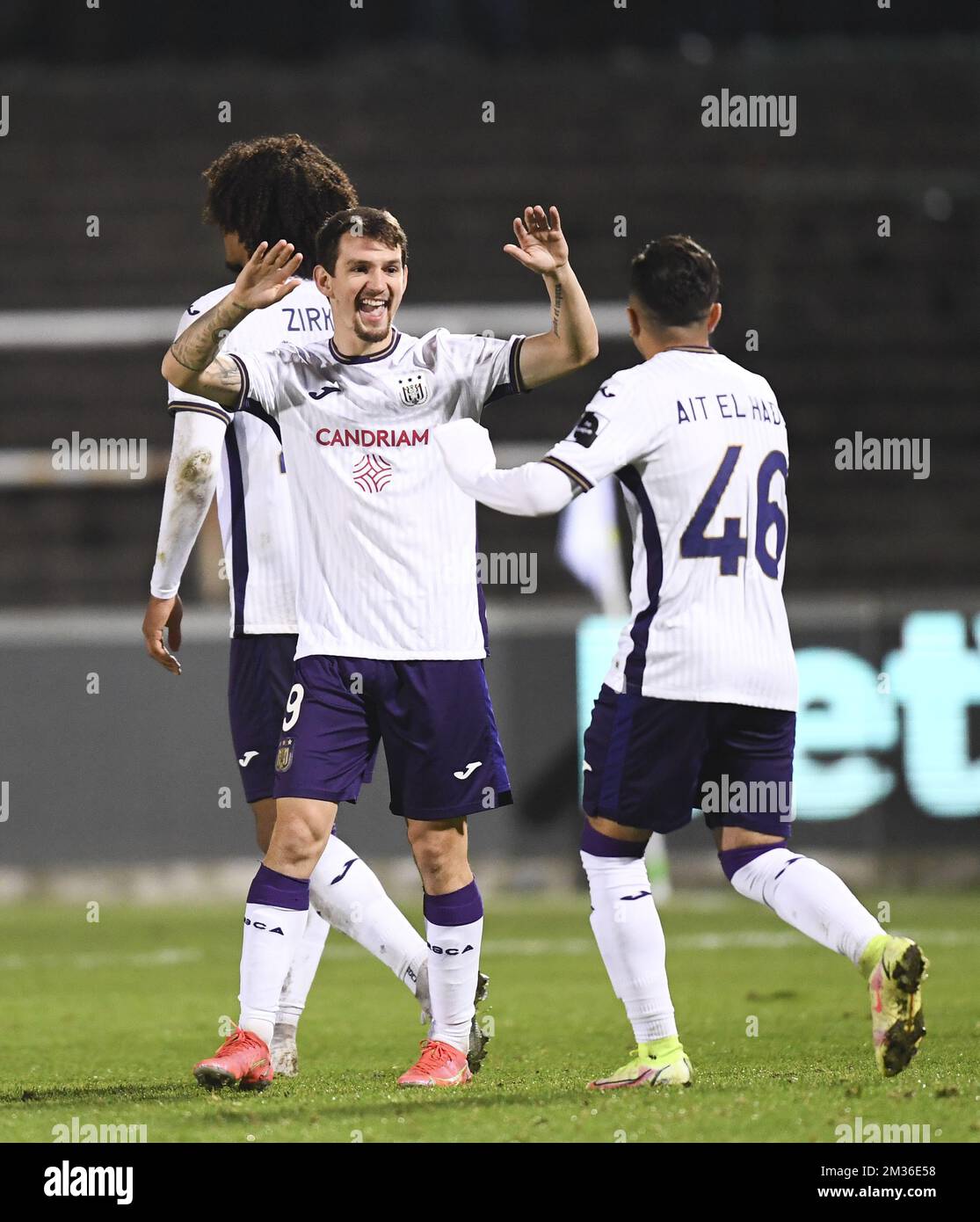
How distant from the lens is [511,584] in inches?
557

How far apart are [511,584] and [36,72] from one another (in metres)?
6.14

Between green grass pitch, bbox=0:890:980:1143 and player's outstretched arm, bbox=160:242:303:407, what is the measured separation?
161 centimetres

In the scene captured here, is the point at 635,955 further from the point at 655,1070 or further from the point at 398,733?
the point at 398,733

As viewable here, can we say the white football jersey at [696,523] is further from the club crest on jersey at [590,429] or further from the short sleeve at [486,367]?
the short sleeve at [486,367]

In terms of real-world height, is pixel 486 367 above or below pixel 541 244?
below

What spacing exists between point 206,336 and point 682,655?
4.10 ft

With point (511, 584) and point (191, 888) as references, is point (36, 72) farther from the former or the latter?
point (191, 888)

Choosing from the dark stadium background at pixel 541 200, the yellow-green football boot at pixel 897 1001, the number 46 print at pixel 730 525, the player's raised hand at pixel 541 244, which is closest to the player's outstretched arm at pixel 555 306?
the player's raised hand at pixel 541 244

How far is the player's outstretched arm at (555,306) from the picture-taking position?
15.1ft

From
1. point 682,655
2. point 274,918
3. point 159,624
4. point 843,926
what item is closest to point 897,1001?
point 843,926

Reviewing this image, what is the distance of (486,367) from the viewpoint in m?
4.83

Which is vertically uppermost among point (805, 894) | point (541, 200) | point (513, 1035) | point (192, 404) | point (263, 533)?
point (541, 200)

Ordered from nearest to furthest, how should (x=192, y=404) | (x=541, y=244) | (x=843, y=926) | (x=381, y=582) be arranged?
(x=843, y=926) → (x=541, y=244) → (x=381, y=582) → (x=192, y=404)

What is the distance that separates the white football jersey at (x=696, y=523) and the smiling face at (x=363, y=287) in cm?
57
